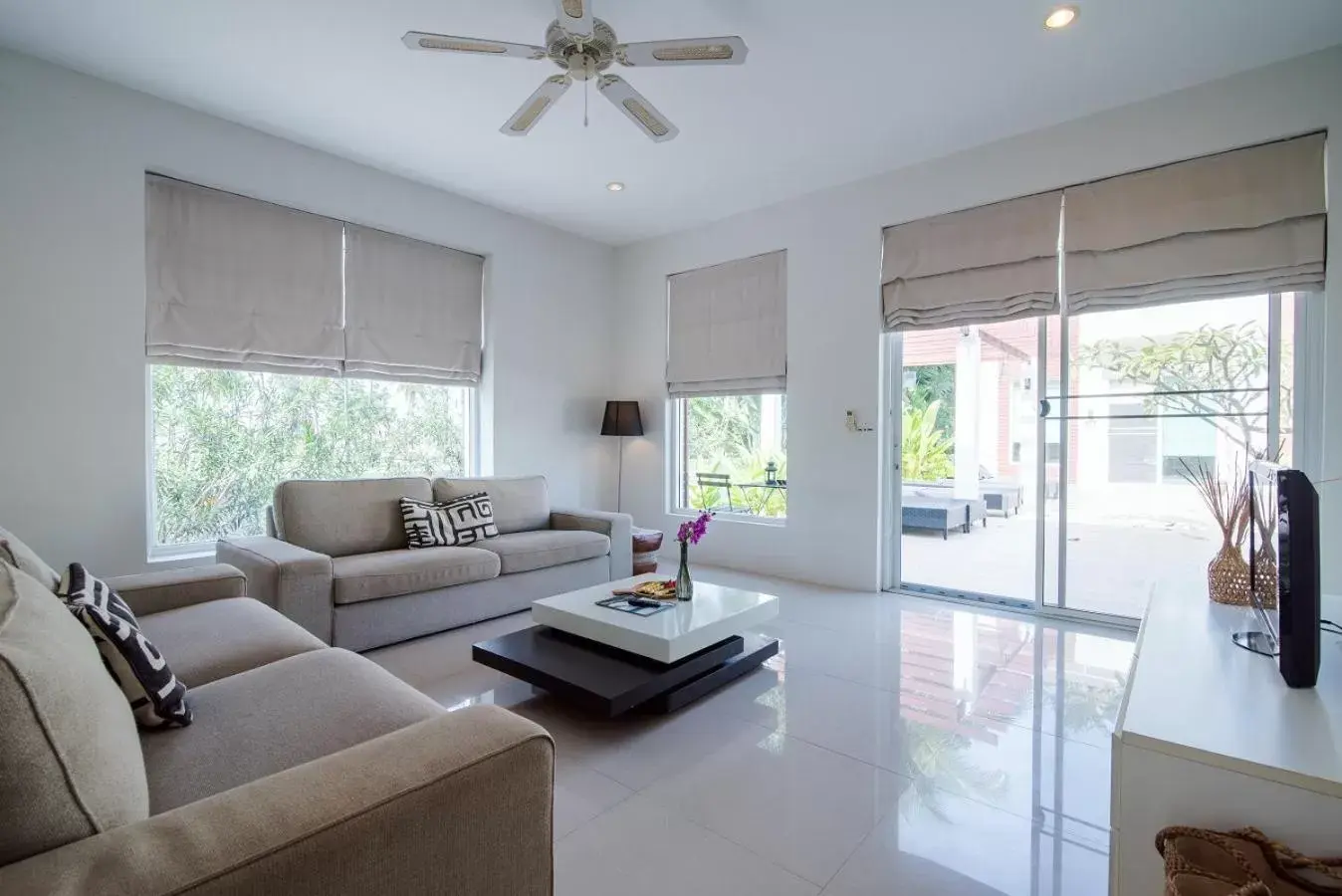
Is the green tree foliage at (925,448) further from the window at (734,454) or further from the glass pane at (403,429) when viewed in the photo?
the glass pane at (403,429)

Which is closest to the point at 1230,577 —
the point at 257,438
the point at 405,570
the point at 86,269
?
the point at 405,570

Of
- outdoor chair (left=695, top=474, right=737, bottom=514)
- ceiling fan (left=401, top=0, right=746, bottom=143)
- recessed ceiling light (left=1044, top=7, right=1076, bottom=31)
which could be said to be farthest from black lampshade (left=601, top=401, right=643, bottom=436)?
recessed ceiling light (left=1044, top=7, right=1076, bottom=31)

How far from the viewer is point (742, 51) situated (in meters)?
2.17

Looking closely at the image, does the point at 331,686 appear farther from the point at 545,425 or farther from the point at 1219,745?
the point at 545,425

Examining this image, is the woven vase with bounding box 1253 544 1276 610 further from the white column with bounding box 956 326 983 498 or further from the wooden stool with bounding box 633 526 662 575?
the wooden stool with bounding box 633 526 662 575

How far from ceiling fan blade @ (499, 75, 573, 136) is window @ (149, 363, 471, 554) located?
2.35m

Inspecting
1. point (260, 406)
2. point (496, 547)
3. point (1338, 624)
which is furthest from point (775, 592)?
point (260, 406)

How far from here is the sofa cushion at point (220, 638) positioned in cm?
173

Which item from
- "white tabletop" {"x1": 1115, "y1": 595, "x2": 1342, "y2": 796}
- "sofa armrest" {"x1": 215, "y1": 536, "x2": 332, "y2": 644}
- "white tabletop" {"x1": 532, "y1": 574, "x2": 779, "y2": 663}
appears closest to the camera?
"white tabletop" {"x1": 1115, "y1": 595, "x2": 1342, "y2": 796}

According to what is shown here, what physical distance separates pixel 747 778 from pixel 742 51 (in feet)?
8.20

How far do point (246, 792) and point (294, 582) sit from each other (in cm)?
217

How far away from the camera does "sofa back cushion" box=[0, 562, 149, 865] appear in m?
0.73

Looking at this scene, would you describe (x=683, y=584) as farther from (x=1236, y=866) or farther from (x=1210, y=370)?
(x=1210, y=370)

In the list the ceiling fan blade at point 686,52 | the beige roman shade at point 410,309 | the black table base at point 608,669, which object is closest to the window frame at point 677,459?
the beige roman shade at point 410,309
